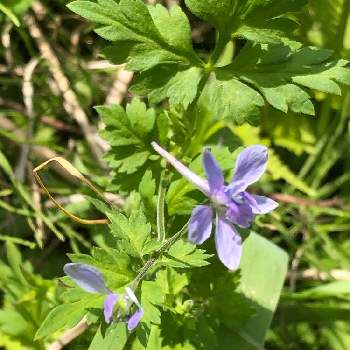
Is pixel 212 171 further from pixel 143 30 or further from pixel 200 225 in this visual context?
pixel 143 30

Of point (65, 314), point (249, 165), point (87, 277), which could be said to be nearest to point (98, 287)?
point (87, 277)

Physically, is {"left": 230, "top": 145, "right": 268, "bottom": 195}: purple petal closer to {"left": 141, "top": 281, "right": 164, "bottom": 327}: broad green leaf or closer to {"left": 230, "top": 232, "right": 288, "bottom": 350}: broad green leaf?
{"left": 141, "top": 281, "right": 164, "bottom": 327}: broad green leaf

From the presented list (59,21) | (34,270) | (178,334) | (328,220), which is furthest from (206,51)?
(178,334)

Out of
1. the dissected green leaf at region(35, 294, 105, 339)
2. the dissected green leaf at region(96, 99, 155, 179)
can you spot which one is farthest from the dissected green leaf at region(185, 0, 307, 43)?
the dissected green leaf at region(35, 294, 105, 339)

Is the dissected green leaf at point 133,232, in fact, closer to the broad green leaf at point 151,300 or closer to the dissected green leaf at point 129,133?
the broad green leaf at point 151,300

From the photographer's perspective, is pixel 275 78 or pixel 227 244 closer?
pixel 227 244
